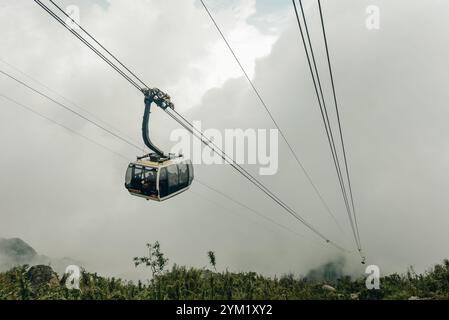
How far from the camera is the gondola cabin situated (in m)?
15.7

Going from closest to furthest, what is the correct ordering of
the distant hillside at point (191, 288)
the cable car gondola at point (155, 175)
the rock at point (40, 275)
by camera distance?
the distant hillside at point (191, 288), the cable car gondola at point (155, 175), the rock at point (40, 275)

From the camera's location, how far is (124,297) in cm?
1386

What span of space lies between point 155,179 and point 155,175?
204mm

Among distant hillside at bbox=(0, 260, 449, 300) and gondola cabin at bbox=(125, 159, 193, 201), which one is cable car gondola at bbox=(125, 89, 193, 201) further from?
distant hillside at bbox=(0, 260, 449, 300)

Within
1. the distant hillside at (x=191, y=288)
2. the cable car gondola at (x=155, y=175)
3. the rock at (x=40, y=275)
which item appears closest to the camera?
the distant hillside at (x=191, y=288)

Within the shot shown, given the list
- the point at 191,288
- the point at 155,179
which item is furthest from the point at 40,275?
the point at 155,179

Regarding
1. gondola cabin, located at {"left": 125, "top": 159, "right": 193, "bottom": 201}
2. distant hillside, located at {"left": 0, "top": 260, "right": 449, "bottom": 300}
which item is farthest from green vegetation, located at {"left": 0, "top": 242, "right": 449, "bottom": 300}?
gondola cabin, located at {"left": 125, "top": 159, "right": 193, "bottom": 201}

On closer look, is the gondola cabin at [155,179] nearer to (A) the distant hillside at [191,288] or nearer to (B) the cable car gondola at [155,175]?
(B) the cable car gondola at [155,175]

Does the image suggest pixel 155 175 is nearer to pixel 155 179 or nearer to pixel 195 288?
pixel 155 179

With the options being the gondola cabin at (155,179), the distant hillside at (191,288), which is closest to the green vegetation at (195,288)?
the distant hillside at (191,288)

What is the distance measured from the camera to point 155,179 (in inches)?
613

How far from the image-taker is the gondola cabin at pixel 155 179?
15.7 metres
